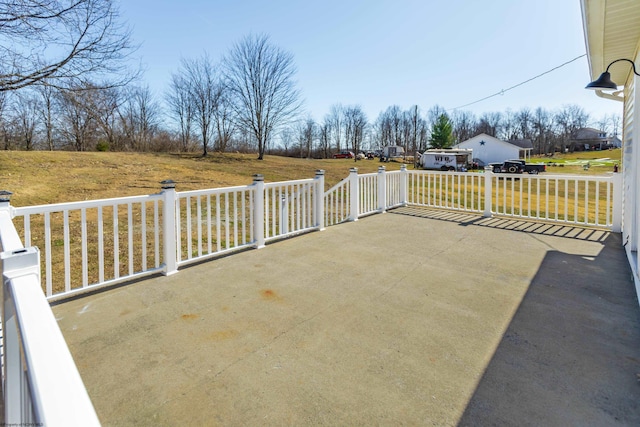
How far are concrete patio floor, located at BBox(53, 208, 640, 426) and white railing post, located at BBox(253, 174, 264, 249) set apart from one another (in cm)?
49

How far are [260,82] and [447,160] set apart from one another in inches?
699

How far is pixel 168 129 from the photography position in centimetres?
2698

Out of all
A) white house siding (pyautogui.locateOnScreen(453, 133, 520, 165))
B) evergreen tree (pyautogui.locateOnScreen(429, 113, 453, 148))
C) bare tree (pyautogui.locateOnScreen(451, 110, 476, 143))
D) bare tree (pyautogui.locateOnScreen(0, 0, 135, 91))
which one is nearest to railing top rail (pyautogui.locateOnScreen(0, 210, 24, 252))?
bare tree (pyautogui.locateOnScreen(0, 0, 135, 91))

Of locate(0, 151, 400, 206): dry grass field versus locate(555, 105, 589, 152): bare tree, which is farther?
locate(555, 105, 589, 152): bare tree

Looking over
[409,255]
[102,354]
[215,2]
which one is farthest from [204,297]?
[215,2]

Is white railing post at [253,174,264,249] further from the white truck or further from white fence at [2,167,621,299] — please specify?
the white truck

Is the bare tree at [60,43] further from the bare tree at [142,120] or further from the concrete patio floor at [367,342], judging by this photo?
the bare tree at [142,120]

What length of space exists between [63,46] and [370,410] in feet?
27.2

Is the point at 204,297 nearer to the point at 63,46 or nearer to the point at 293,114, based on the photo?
the point at 63,46

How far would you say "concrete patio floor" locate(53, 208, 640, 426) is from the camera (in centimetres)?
171

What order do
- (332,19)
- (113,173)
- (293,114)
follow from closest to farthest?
(332,19) < (113,173) < (293,114)

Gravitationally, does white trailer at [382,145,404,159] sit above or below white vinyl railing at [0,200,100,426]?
above

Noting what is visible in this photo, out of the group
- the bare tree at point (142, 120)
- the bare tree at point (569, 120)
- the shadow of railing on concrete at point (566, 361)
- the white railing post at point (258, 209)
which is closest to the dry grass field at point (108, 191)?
the white railing post at point (258, 209)

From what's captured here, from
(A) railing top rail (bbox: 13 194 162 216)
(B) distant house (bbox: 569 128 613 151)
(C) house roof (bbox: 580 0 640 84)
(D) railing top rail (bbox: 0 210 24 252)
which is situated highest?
(B) distant house (bbox: 569 128 613 151)
